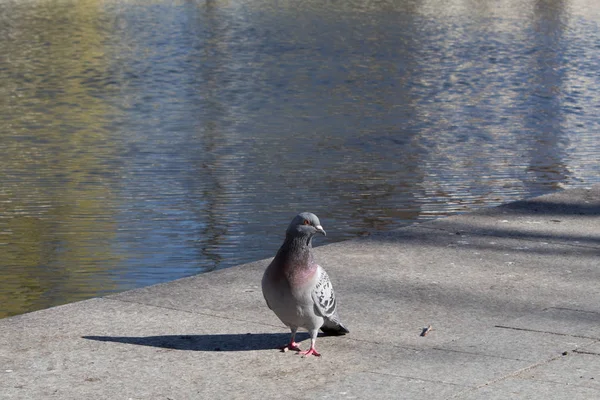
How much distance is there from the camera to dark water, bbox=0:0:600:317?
8367mm

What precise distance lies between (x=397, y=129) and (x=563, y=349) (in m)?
8.71

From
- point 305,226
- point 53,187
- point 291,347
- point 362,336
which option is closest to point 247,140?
point 53,187

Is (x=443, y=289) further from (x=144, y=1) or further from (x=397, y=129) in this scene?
(x=144, y=1)

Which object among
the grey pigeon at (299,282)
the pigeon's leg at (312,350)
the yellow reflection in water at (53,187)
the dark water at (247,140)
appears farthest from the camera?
the dark water at (247,140)

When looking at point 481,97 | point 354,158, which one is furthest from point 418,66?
point 354,158

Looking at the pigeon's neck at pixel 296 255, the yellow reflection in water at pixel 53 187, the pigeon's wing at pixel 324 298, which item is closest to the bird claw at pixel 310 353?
the pigeon's wing at pixel 324 298

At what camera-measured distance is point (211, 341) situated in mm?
5457

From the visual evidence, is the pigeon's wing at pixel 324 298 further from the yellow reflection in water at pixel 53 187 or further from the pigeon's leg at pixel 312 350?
the yellow reflection in water at pixel 53 187

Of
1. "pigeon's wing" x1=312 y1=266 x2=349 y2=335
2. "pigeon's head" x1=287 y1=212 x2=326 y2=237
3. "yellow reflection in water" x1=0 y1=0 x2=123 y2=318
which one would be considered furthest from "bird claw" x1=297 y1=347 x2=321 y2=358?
"yellow reflection in water" x1=0 y1=0 x2=123 y2=318

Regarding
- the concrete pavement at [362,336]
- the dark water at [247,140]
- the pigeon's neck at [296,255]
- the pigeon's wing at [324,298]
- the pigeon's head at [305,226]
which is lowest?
the dark water at [247,140]

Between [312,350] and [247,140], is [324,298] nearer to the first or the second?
[312,350]

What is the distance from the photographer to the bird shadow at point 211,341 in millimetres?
5382

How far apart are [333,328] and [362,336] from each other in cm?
17

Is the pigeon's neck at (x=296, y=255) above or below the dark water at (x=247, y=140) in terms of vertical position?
above
